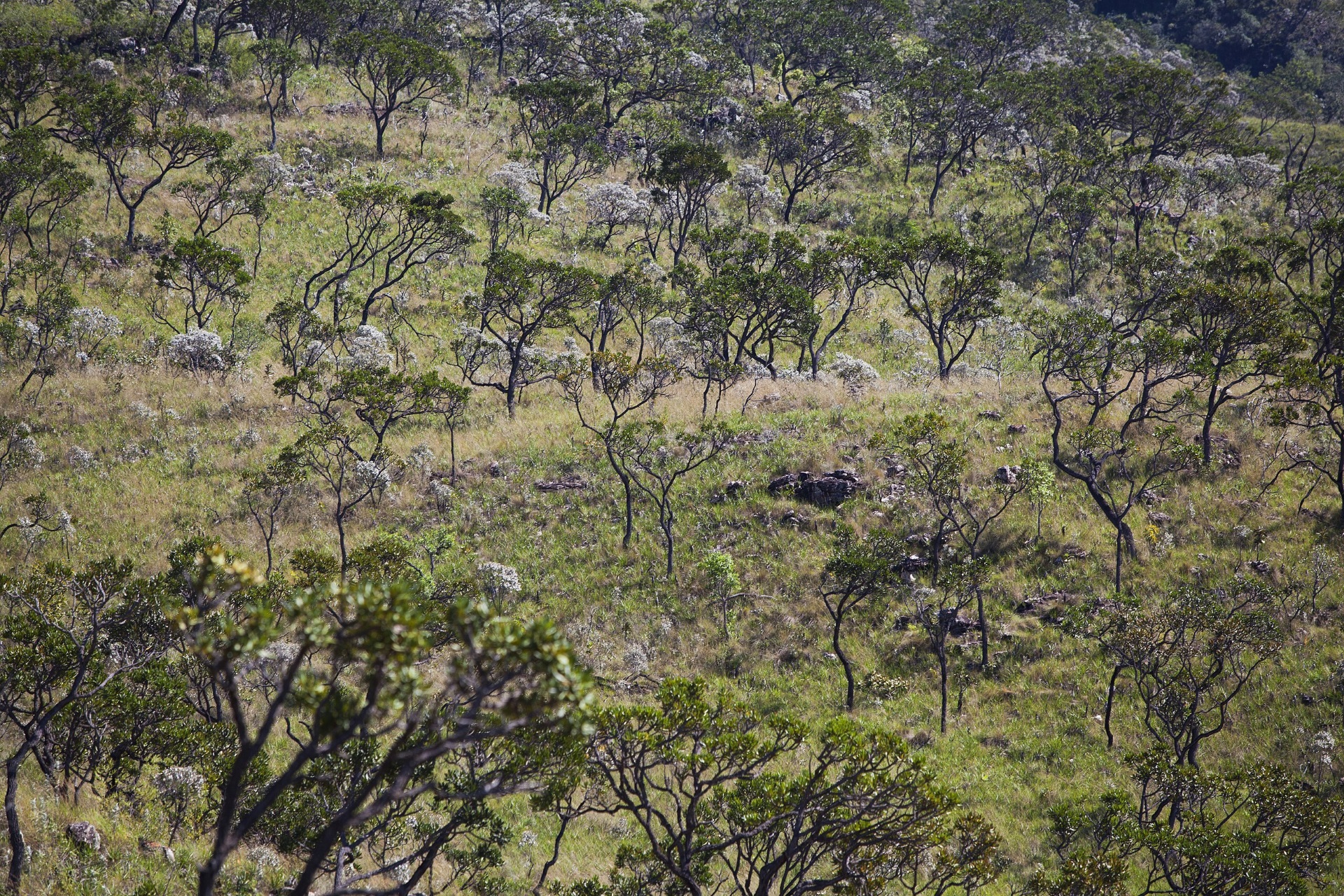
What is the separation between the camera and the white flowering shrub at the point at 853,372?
4072 centimetres

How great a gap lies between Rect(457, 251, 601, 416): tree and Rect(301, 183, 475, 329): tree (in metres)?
5.80

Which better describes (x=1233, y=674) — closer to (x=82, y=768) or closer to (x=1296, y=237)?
(x=82, y=768)

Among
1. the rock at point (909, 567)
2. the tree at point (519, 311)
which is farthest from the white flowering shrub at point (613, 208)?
the rock at point (909, 567)

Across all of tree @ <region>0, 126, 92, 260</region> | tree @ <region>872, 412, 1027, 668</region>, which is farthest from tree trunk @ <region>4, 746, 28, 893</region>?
tree @ <region>0, 126, 92, 260</region>

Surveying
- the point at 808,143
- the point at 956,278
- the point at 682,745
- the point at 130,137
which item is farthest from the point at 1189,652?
the point at 130,137

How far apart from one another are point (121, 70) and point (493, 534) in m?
50.5

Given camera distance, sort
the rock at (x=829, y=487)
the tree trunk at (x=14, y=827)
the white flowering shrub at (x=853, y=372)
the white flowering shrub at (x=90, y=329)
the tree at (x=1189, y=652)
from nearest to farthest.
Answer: the tree trunk at (x=14, y=827) < the tree at (x=1189, y=652) < the rock at (x=829, y=487) < the white flowering shrub at (x=90, y=329) < the white flowering shrub at (x=853, y=372)

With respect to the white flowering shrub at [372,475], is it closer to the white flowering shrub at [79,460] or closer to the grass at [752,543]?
the grass at [752,543]

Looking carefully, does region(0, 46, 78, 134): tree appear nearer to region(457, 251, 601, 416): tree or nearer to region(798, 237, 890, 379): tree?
region(457, 251, 601, 416): tree

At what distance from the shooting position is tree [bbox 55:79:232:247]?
42625mm

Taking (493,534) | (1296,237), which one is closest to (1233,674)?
(493,534)

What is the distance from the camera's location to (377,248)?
47.9 meters

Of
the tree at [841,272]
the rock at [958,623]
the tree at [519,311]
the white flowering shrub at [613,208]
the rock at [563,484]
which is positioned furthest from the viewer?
the white flowering shrub at [613,208]

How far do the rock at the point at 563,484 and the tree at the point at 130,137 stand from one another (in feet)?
93.8
